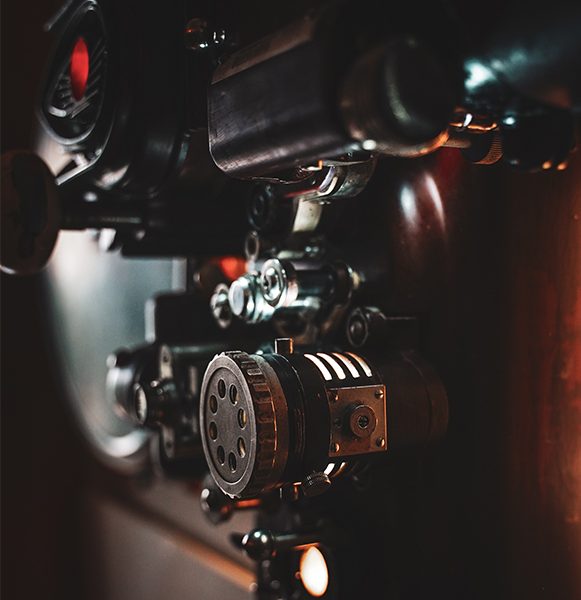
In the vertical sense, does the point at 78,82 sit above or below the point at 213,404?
above

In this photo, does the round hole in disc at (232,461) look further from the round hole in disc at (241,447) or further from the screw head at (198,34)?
the screw head at (198,34)

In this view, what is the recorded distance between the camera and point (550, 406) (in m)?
0.71

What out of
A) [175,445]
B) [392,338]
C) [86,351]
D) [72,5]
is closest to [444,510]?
[392,338]

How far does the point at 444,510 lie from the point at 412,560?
3.1 inches

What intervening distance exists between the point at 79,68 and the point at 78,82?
0.02 m

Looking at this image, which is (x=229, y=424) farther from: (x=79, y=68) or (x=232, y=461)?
(x=79, y=68)

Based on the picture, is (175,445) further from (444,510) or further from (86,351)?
(86,351)

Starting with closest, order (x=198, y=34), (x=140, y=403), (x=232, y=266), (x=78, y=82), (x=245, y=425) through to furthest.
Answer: (x=245, y=425), (x=198, y=34), (x=78, y=82), (x=140, y=403), (x=232, y=266)

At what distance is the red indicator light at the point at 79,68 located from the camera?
92 centimetres

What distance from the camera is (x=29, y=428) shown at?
2.36 meters

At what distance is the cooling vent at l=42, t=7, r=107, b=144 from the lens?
2.87ft

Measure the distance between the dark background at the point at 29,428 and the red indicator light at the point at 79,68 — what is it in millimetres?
1496

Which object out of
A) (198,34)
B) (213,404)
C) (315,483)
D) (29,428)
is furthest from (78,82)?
(29,428)

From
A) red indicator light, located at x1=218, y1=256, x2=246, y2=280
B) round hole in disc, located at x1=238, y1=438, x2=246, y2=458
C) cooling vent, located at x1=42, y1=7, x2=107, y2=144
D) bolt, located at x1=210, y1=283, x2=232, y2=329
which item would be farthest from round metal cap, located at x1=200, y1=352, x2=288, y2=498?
red indicator light, located at x1=218, y1=256, x2=246, y2=280
